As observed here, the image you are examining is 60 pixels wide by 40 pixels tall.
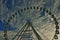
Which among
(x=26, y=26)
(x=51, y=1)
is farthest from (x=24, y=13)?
(x=51, y=1)

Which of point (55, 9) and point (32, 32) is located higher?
point (55, 9)

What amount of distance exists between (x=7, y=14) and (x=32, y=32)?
551mm

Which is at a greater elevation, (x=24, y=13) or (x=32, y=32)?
(x=24, y=13)

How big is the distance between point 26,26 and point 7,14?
15.9 inches

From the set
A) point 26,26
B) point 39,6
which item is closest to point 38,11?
point 39,6

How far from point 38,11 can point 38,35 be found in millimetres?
422

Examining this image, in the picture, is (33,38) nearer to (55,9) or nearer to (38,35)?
(38,35)

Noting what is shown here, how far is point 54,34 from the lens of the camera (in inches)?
156

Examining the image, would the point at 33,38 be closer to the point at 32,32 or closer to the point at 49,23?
the point at 32,32

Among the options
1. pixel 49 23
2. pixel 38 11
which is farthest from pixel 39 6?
pixel 49 23

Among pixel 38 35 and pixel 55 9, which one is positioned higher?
pixel 55 9

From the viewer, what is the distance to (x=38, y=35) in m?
3.99

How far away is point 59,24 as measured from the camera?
395 centimetres

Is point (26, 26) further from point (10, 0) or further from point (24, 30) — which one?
point (10, 0)
